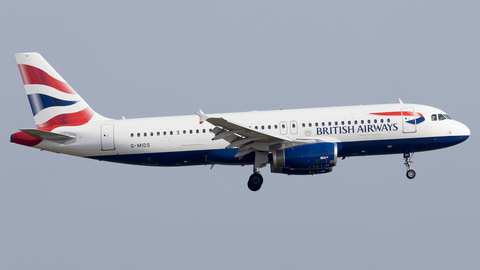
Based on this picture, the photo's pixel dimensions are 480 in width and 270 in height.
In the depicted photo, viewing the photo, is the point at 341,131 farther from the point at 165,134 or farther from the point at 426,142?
the point at 165,134

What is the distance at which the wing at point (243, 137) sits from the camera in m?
31.6

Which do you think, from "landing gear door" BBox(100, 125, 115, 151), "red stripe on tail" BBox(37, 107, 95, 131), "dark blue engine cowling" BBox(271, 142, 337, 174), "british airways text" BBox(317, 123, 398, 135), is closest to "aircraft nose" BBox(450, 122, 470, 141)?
"british airways text" BBox(317, 123, 398, 135)

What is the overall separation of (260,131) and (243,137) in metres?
1.80

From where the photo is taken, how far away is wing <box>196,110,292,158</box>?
31562 millimetres

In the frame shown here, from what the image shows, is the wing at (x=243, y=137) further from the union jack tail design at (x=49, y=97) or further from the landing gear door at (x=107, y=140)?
the union jack tail design at (x=49, y=97)

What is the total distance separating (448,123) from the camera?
36094 millimetres

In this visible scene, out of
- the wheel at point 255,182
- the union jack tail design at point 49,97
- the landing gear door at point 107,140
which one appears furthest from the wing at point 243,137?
the union jack tail design at point 49,97

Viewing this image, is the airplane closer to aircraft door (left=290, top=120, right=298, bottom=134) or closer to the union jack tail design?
aircraft door (left=290, top=120, right=298, bottom=134)

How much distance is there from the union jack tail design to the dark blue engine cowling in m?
11.7

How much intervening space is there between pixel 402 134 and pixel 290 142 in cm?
688

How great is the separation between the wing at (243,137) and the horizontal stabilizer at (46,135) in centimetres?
882

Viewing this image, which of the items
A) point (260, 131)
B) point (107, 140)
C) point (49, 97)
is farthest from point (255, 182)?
point (49, 97)

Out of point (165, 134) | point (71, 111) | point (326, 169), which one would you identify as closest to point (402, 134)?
point (326, 169)

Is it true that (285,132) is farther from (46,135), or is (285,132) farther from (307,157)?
(46,135)
